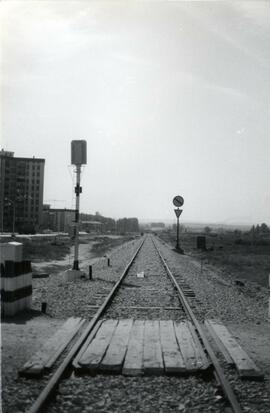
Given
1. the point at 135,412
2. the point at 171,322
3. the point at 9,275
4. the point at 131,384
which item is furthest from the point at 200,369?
the point at 9,275

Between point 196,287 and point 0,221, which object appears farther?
point 0,221

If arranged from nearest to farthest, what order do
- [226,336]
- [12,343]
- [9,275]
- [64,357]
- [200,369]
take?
1. [200,369]
2. [64,357]
3. [12,343]
4. [226,336]
5. [9,275]

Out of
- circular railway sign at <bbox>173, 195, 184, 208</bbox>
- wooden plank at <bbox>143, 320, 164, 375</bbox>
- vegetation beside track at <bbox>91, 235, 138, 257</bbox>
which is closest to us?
wooden plank at <bbox>143, 320, 164, 375</bbox>

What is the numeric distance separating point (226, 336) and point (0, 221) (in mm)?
101648

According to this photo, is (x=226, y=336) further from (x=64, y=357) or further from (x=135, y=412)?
(x=135, y=412)

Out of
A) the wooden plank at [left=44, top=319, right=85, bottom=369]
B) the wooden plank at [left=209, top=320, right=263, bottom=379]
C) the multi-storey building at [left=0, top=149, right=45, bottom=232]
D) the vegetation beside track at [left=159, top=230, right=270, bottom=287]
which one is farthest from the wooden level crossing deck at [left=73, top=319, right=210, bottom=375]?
the multi-storey building at [left=0, top=149, right=45, bottom=232]

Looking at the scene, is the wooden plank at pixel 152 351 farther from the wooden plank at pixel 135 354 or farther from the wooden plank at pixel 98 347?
the wooden plank at pixel 98 347

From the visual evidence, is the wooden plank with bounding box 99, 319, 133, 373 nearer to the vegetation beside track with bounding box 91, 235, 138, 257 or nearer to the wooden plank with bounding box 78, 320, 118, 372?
the wooden plank with bounding box 78, 320, 118, 372

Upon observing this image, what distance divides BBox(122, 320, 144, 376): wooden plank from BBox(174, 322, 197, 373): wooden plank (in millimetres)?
534

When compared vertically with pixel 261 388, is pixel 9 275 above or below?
above

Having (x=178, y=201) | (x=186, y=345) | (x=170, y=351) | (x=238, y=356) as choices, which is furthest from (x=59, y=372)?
(x=178, y=201)

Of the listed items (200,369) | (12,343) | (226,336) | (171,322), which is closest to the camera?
(200,369)

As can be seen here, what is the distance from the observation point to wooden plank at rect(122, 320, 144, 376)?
15.7ft

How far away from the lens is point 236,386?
14.7 ft
